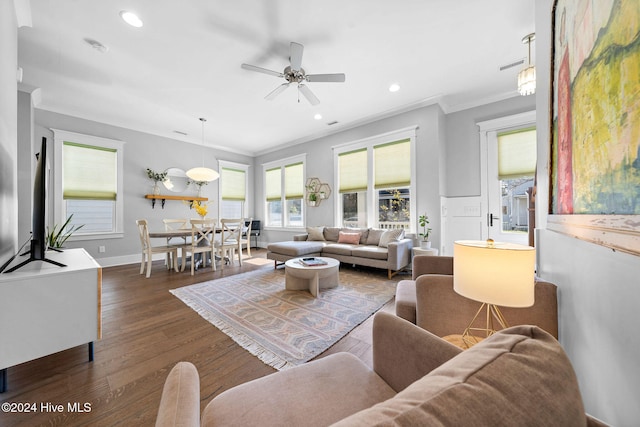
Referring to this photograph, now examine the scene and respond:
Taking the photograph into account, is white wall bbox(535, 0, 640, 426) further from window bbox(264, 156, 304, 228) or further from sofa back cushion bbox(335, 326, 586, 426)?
window bbox(264, 156, 304, 228)

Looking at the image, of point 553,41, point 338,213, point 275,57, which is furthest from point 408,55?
point 338,213

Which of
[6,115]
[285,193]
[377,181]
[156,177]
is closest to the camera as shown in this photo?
[6,115]

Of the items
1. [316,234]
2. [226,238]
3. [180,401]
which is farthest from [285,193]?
[180,401]

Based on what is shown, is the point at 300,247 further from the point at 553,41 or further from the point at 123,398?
the point at 553,41

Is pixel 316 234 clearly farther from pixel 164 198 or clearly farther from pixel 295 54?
pixel 164 198

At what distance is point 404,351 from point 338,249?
3.53m

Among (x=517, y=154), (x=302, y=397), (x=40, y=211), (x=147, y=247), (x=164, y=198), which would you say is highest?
(x=517, y=154)

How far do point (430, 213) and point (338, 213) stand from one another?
1980 mm

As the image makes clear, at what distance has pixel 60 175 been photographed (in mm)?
4254

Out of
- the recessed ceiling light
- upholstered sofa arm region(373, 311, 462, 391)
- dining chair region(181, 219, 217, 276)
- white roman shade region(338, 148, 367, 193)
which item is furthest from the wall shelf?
upholstered sofa arm region(373, 311, 462, 391)

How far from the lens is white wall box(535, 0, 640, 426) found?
59 cm

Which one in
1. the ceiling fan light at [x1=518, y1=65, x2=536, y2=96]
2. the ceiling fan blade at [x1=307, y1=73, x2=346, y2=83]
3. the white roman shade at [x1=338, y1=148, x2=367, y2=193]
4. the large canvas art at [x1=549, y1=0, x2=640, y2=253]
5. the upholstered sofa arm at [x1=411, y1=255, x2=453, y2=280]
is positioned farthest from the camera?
the white roman shade at [x1=338, y1=148, x2=367, y2=193]

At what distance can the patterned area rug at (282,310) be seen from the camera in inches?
75.5

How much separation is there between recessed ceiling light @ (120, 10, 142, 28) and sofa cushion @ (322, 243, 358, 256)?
3.89 metres
